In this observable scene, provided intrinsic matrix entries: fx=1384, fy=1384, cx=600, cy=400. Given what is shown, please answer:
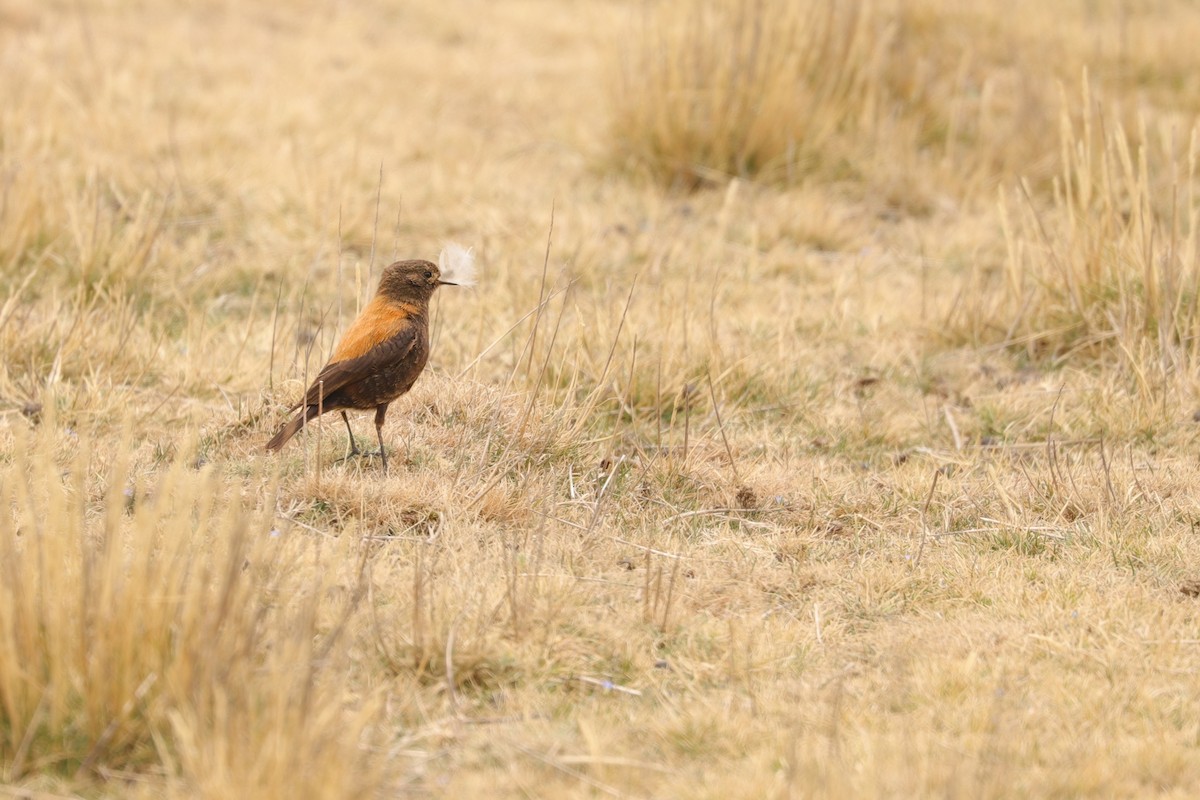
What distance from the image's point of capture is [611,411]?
5262mm

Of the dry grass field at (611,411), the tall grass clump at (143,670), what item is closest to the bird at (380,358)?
the dry grass field at (611,411)

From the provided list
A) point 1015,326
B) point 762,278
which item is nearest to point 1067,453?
point 1015,326

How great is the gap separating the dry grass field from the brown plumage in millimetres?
164

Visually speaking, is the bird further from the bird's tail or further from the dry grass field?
the dry grass field

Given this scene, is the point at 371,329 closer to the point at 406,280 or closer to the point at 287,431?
the point at 406,280

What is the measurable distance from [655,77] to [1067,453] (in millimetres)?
3602

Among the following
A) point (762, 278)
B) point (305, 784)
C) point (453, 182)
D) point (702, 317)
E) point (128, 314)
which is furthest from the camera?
point (453, 182)

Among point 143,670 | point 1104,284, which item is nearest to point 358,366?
point 143,670

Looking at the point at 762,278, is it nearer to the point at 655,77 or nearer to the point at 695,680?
the point at 655,77

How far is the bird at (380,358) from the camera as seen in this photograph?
4.32 metres

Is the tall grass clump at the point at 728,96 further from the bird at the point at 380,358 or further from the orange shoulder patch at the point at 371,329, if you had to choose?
the orange shoulder patch at the point at 371,329

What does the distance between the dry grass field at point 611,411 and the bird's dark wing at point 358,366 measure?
0.68ft

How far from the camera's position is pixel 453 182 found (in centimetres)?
751

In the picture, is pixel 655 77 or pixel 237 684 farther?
pixel 655 77
